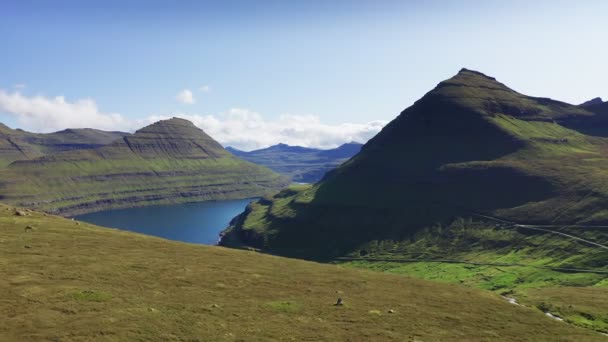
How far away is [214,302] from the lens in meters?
58.3

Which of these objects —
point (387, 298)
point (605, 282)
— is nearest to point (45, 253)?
point (387, 298)

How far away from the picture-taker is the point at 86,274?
63250mm

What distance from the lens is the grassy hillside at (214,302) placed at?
47.9m

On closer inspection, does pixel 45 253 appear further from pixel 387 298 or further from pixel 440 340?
pixel 440 340

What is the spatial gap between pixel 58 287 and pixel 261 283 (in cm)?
2902

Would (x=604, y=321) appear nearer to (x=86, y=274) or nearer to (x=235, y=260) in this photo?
(x=235, y=260)

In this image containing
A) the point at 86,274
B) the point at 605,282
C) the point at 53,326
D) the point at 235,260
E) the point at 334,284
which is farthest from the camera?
the point at 605,282

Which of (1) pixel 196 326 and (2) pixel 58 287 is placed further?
(2) pixel 58 287

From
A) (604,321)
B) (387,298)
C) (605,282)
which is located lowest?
(605,282)

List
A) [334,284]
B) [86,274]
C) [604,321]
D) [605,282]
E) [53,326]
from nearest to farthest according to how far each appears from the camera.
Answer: [53,326], [86,274], [604,321], [334,284], [605,282]

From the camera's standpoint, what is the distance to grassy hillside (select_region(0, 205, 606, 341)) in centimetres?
4788

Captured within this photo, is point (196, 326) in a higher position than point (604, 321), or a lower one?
higher

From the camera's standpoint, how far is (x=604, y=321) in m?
69.2

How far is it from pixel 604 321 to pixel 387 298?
34891 mm
